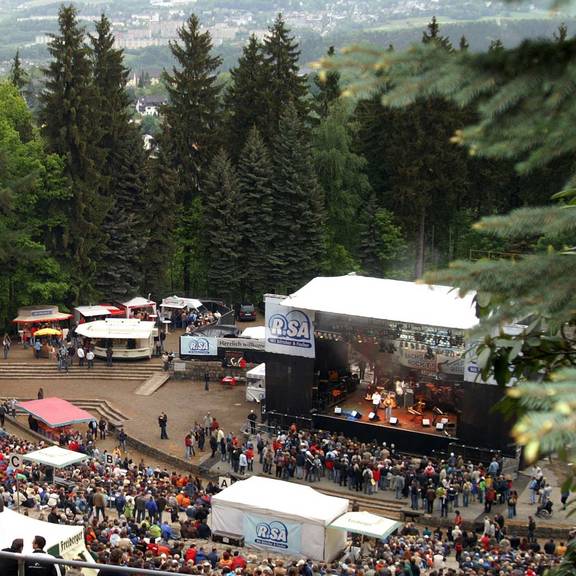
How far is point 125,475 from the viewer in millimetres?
26844

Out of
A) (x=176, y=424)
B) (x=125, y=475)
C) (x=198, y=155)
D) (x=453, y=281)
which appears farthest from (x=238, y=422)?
(x=453, y=281)

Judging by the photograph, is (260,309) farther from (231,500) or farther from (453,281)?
(453,281)

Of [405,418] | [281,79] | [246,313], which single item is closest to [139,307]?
[246,313]

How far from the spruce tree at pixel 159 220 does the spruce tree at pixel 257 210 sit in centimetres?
292

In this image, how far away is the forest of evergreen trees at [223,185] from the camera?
44469 millimetres

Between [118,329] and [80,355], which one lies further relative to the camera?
[118,329]

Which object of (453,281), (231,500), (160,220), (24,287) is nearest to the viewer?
(453,281)

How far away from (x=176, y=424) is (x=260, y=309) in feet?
50.3

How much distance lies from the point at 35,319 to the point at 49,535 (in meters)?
26.9

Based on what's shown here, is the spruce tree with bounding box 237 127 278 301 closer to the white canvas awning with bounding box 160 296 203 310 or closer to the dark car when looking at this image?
the dark car

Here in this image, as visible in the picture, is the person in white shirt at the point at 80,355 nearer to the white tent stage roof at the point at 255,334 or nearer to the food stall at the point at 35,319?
the food stall at the point at 35,319

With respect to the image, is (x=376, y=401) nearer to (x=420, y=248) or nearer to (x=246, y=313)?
(x=246, y=313)

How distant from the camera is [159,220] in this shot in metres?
48.2

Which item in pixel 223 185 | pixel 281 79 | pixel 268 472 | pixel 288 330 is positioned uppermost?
pixel 281 79
